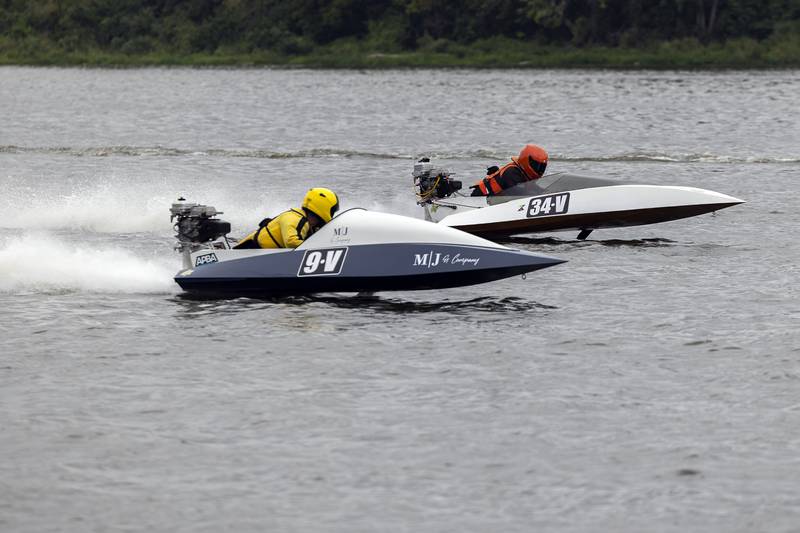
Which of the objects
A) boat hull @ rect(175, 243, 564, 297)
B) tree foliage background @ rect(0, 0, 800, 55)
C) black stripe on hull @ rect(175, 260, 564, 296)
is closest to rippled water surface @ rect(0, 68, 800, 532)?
black stripe on hull @ rect(175, 260, 564, 296)

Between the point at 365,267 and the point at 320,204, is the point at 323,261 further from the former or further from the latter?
the point at 320,204

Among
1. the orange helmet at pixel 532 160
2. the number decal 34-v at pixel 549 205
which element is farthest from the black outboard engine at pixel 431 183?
the number decal 34-v at pixel 549 205

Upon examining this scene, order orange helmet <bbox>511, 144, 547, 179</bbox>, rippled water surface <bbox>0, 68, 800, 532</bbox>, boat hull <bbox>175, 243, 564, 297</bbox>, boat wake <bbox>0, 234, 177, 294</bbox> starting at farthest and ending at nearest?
1. orange helmet <bbox>511, 144, 547, 179</bbox>
2. boat wake <bbox>0, 234, 177, 294</bbox>
3. boat hull <bbox>175, 243, 564, 297</bbox>
4. rippled water surface <bbox>0, 68, 800, 532</bbox>

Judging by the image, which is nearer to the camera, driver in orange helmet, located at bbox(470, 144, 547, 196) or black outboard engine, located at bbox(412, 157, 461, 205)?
driver in orange helmet, located at bbox(470, 144, 547, 196)

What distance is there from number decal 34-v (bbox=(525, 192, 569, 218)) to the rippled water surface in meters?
0.58

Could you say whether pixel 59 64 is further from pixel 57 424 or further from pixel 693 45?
pixel 57 424

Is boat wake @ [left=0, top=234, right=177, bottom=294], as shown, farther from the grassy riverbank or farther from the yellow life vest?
the grassy riverbank

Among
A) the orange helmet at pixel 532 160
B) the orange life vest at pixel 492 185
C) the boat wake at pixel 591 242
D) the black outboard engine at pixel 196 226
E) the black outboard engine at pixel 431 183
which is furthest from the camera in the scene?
the black outboard engine at pixel 431 183

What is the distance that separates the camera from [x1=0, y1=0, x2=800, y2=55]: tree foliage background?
76188mm

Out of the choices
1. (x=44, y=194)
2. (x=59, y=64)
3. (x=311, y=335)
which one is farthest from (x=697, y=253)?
(x=59, y=64)

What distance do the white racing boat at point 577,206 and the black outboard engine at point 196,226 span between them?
19.5 ft

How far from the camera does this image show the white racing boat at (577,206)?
70.8 feet

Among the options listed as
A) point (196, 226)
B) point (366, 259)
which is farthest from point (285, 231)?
point (196, 226)

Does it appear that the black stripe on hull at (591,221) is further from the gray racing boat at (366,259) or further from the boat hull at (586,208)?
the gray racing boat at (366,259)
